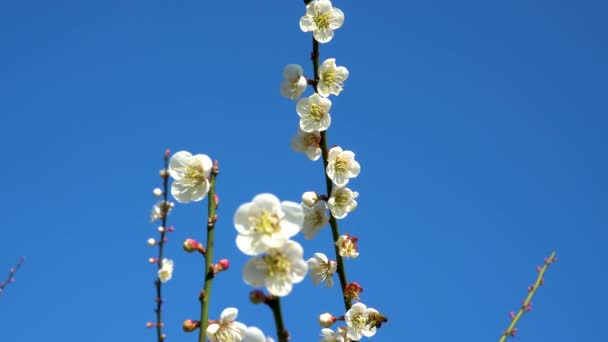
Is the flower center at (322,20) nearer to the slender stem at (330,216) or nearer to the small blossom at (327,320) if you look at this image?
the slender stem at (330,216)

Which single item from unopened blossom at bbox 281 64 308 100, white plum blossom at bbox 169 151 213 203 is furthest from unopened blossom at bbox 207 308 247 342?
unopened blossom at bbox 281 64 308 100

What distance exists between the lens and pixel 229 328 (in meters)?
2.24

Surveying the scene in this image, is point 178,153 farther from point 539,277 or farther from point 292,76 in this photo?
point 539,277

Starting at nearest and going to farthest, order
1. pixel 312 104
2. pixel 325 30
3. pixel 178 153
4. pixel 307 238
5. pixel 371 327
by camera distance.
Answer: pixel 178 153, pixel 371 327, pixel 307 238, pixel 312 104, pixel 325 30

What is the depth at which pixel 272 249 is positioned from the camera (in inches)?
67.5

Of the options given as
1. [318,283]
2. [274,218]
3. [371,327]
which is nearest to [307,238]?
[318,283]

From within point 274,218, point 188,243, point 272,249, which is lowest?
point 272,249

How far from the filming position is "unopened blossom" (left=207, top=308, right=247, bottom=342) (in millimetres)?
2215

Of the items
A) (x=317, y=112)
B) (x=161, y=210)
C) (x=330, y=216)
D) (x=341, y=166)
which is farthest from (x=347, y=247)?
(x=161, y=210)

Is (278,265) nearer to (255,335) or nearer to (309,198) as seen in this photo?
(255,335)

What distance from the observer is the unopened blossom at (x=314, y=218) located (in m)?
3.27

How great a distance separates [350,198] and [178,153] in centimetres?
132

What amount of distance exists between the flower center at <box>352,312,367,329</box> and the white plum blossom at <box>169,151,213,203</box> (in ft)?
4.00

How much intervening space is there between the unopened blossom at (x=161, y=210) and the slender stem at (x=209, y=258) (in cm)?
262
